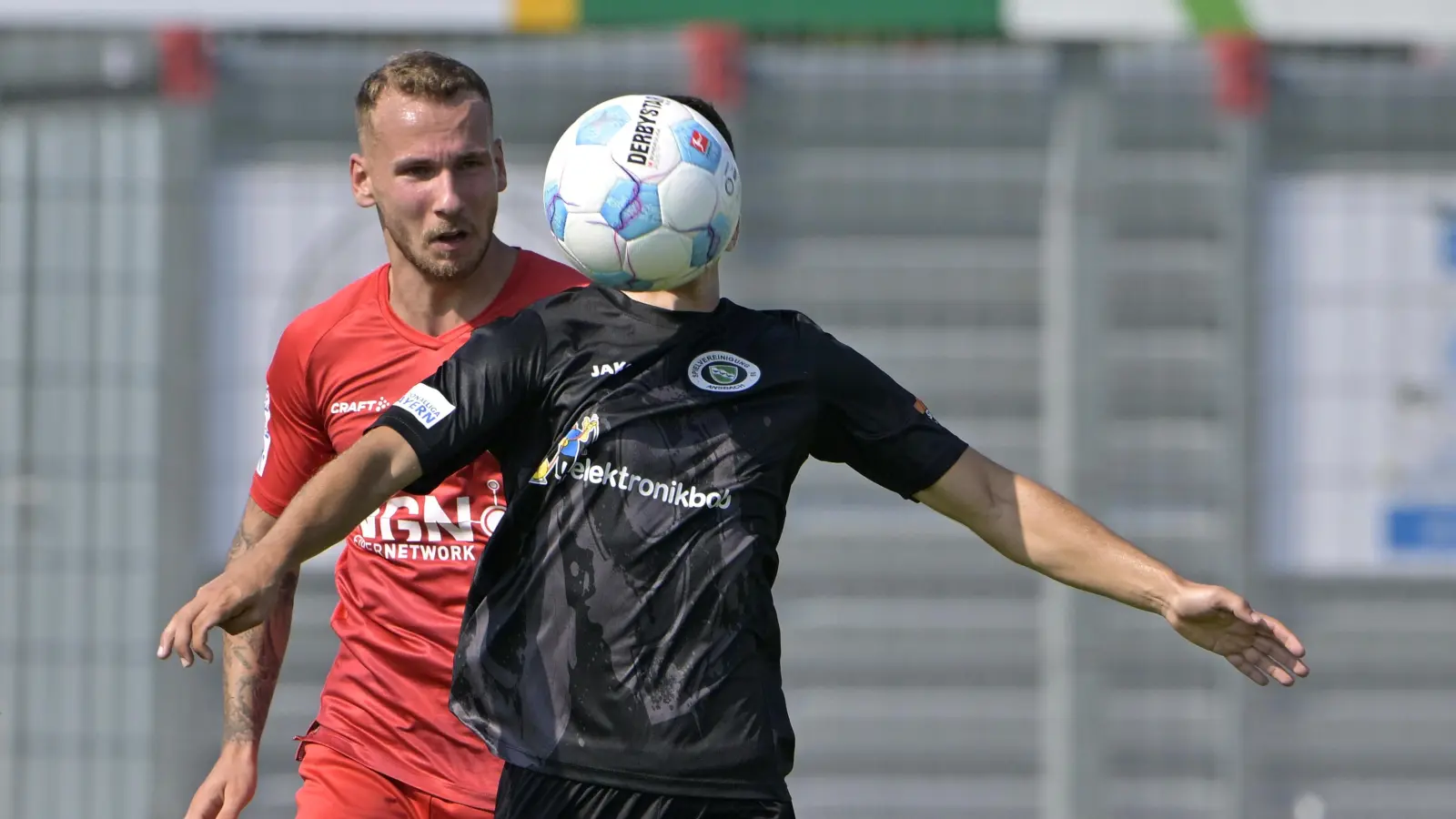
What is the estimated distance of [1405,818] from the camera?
333 inches

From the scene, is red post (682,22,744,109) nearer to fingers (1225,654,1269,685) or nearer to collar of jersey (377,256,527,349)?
collar of jersey (377,256,527,349)

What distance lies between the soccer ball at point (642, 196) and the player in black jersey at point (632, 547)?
→ 0.44 feet

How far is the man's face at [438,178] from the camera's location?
3969 mm

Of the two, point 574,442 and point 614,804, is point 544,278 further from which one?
point 614,804

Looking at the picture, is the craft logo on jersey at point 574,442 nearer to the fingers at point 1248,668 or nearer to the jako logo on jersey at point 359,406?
the jako logo on jersey at point 359,406

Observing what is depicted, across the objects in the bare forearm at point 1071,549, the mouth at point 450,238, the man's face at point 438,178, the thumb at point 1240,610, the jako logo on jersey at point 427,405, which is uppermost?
the man's face at point 438,178

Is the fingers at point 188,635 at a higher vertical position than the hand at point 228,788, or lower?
higher

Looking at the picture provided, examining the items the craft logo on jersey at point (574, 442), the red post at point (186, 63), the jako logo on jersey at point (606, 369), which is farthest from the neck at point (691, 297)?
the red post at point (186, 63)

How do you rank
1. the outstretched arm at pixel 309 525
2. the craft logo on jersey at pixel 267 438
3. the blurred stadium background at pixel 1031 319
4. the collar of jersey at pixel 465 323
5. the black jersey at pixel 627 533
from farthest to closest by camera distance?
the blurred stadium background at pixel 1031 319
the craft logo on jersey at pixel 267 438
the collar of jersey at pixel 465 323
the black jersey at pixel 627 533
the outstretched arm at pixel 309 525

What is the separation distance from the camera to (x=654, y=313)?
3.41 m

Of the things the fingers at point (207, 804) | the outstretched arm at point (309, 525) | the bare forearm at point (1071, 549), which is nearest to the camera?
the outstretched arm at point (309, 525)

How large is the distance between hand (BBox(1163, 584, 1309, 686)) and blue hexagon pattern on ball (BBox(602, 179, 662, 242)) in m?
1.09

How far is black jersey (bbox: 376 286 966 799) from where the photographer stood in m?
3.28

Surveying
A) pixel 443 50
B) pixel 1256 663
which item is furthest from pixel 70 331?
pixel 1256 663
